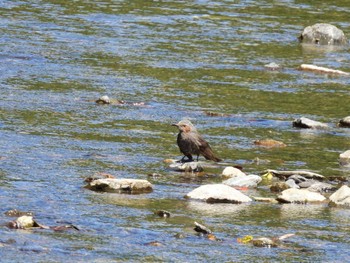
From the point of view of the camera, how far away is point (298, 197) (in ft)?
34.5

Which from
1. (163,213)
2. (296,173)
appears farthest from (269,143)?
(163,213)

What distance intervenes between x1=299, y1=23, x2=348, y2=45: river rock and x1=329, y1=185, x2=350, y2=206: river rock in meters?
11.3

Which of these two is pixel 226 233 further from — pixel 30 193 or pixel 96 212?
pixel 30 193

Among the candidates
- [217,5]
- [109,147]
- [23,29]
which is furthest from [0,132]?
[217,5]

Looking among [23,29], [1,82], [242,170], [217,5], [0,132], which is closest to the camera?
[242,170]

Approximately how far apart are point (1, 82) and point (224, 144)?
12.7ft

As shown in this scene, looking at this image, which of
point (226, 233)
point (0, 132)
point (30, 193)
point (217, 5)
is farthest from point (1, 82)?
point (217, 5)

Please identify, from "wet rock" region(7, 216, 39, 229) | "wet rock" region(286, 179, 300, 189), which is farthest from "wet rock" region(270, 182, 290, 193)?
"wet rock" region(7, 216, 39, 229)

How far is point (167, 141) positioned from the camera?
13.1 metres

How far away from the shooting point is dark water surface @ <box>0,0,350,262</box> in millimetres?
8984

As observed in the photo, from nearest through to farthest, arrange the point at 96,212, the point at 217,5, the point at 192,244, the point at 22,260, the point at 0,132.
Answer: the point at 22,260 < the point at 192,244 < the point at 96,212 < the point at 0,132 < the point at 217,5

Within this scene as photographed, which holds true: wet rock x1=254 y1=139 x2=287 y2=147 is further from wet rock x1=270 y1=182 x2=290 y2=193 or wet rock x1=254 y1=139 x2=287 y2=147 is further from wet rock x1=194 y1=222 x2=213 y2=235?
wet rock x1=194 y1=222 x2=213 y2=235

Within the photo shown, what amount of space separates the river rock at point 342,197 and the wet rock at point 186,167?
1.67 meters

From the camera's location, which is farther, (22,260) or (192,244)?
(192,244)
